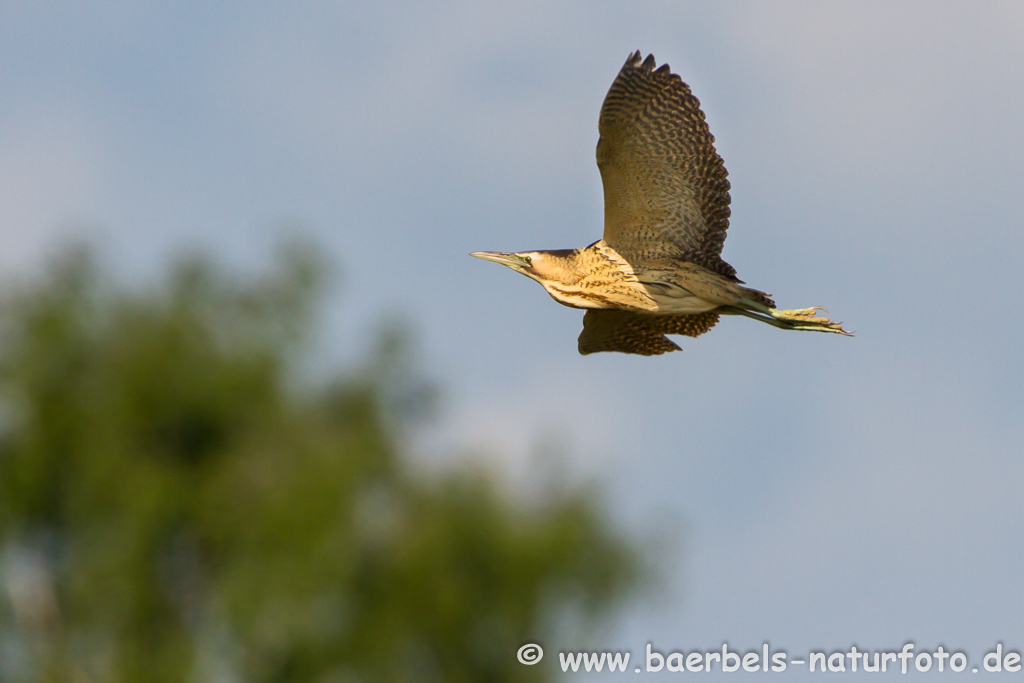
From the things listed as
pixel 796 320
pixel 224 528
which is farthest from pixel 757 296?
pixel 224 528

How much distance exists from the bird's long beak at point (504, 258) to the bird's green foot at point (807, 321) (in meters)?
1.08

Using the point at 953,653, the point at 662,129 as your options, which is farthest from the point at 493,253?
the point at 953,653

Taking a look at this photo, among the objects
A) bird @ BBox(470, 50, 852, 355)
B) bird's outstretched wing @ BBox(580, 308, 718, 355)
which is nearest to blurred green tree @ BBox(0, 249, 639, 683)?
bird's outstretched wing @ BBox(580, 308, 718, 355)

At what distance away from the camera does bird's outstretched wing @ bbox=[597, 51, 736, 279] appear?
19.0 ft

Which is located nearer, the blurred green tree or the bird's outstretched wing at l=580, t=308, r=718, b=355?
the bird's outstretched wing at l=580, t=308, r=718, b=355

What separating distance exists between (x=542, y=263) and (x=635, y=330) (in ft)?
2.13

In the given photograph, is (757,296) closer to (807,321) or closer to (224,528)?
(807,321)

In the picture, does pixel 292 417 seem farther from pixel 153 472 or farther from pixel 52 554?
pixel 52 554

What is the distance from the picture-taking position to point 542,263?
Answer: 19.8 ft

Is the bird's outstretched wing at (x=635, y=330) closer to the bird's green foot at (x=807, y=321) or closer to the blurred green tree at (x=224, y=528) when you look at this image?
the bird's green foot at (x=807, y=321)

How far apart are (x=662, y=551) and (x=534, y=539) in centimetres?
106

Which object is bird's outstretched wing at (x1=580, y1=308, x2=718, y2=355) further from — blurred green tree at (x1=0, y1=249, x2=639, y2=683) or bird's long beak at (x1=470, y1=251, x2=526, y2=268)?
blurred green tree at (x1=0, y1=249, x2=639, y2=683)

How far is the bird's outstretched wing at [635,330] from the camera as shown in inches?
250

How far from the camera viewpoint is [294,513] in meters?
11.9
